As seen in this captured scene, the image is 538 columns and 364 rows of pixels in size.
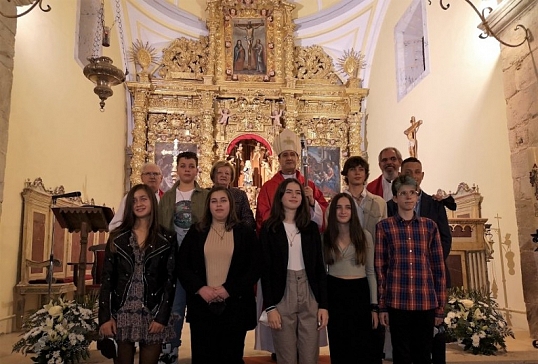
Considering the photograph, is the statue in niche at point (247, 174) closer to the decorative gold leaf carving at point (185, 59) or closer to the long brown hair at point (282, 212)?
the decorative gold leaf carving at point (185, 59)

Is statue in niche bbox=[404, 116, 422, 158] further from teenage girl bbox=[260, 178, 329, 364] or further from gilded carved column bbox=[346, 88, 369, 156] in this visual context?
teenage girl bbox=[260, 178, 329, 364]

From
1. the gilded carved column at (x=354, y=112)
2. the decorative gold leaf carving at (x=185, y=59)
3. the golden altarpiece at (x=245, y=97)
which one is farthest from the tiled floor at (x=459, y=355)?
the decorative gold leaf carving at (x=185, y=59)

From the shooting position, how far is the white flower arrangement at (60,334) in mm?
3748

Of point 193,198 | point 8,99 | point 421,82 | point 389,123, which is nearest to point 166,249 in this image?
point 193,198

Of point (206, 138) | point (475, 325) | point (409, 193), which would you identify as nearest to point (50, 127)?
point (206, 138)

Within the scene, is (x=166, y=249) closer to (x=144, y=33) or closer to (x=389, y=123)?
(x=389, y=123)

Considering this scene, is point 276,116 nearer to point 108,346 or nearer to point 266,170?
point 266,170

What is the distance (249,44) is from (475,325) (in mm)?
9347

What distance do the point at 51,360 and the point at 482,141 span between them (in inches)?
216

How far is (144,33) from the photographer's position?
11.7 meters

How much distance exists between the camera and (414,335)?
3.06m

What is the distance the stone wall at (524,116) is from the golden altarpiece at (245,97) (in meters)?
6.35

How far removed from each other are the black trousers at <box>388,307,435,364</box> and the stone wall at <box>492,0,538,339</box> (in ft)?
7.53

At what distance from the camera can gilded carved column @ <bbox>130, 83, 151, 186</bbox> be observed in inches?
429
